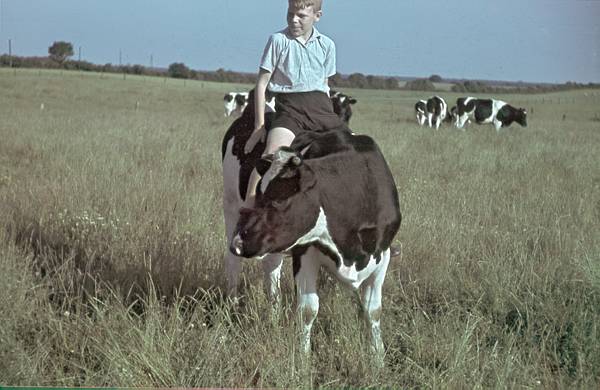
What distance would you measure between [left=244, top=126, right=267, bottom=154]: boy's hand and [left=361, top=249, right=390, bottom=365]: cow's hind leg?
0.92 meters

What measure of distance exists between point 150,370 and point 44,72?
2882cm

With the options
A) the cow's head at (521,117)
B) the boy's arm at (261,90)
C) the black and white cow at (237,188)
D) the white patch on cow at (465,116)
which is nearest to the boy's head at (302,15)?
the boy's arm at (261,90)

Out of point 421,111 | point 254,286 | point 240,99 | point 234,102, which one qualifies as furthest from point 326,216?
point 240,99

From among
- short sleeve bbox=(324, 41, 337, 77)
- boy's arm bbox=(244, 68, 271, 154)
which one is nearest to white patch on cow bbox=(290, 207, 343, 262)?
boy's arm bbox=(244, 68, 271, 154)

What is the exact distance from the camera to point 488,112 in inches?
1024

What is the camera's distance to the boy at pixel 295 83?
3461mm

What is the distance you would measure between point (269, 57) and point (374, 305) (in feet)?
4.36

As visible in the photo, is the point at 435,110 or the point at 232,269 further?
the point at 435,110

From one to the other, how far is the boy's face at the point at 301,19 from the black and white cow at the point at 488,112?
879 inches

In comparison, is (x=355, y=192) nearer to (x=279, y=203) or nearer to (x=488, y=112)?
(x=279, y=203)

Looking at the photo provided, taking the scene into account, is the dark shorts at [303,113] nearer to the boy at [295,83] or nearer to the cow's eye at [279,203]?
the boy at [295,83]

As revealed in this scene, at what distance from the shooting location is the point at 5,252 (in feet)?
15.6

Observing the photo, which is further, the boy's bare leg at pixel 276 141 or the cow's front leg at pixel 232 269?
the cow's front leg at pixel 232 269

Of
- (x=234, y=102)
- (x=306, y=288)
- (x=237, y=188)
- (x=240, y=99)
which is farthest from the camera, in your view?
(x=240, y=99)
